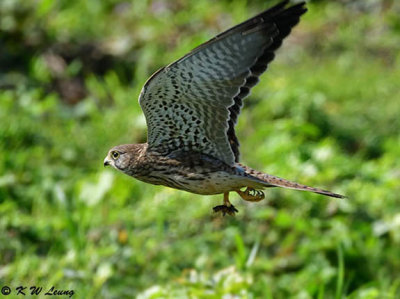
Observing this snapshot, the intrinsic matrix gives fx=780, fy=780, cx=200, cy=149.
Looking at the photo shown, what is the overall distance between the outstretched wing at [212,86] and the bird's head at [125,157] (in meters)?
0.09

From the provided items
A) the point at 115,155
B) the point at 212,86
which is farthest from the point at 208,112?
the point at 115,155

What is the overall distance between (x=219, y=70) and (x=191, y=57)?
0.18 meters

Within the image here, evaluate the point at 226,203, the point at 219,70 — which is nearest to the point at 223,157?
the point at 226,203

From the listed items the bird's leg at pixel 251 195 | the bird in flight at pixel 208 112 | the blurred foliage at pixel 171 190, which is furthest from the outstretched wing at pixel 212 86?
the blurred foliage at pixel 171 190

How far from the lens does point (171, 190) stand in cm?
573

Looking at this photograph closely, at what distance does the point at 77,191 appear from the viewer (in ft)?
18.9

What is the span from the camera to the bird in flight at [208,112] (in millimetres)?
3369

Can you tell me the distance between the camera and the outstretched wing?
3.36m

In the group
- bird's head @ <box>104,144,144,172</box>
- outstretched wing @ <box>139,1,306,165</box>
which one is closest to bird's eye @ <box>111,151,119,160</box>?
bird's head @ <box>104,144,144,172</box>

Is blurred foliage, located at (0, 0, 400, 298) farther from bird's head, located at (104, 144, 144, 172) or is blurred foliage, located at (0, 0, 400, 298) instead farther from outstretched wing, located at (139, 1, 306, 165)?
outstretched wing, located at (139, 1, 306, 165)

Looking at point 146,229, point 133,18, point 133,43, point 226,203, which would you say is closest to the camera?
point 226,203

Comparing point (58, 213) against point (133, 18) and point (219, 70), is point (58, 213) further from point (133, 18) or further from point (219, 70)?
point (133, 18)

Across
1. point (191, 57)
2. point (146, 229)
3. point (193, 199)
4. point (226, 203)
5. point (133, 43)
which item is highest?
point (133, 43)

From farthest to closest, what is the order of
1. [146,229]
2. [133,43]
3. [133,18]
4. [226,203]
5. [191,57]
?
[133,18] → [133,43] → [146,229] → [226,203] → [191,57]
